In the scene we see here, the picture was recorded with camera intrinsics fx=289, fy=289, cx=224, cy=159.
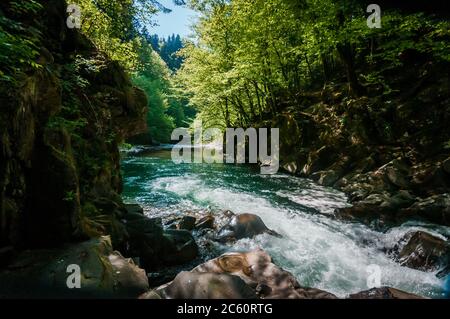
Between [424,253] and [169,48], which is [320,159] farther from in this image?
[169,48]

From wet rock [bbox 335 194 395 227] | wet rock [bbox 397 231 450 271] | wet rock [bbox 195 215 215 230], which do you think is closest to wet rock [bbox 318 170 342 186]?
wet rock [bbox 335 194 395 227]

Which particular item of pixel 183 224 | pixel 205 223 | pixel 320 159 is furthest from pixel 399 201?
pixel 183 224

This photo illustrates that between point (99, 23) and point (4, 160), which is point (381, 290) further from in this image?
point (99, 23)

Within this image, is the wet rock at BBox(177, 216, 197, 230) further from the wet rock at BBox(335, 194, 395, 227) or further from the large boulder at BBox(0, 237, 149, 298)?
the wet rock at BBox(335, 194, 395, 227)

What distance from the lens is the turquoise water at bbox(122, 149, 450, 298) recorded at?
22.9ft

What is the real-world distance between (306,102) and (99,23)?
15.9 m

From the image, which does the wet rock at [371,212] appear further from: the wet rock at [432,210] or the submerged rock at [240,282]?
the submerged rock at [240,282]

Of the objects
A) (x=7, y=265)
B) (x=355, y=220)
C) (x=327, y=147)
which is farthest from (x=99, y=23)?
(x=327, y=147)

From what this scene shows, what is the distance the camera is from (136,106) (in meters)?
11.2

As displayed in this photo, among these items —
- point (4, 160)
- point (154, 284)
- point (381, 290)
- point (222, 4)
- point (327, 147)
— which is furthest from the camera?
point (222, 4)

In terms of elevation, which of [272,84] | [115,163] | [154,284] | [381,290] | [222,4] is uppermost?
[222,4]

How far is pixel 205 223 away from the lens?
9.93 m

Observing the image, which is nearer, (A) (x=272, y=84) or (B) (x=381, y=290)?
(B) (x=381, y=290)

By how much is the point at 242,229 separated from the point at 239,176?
10.4 meters
